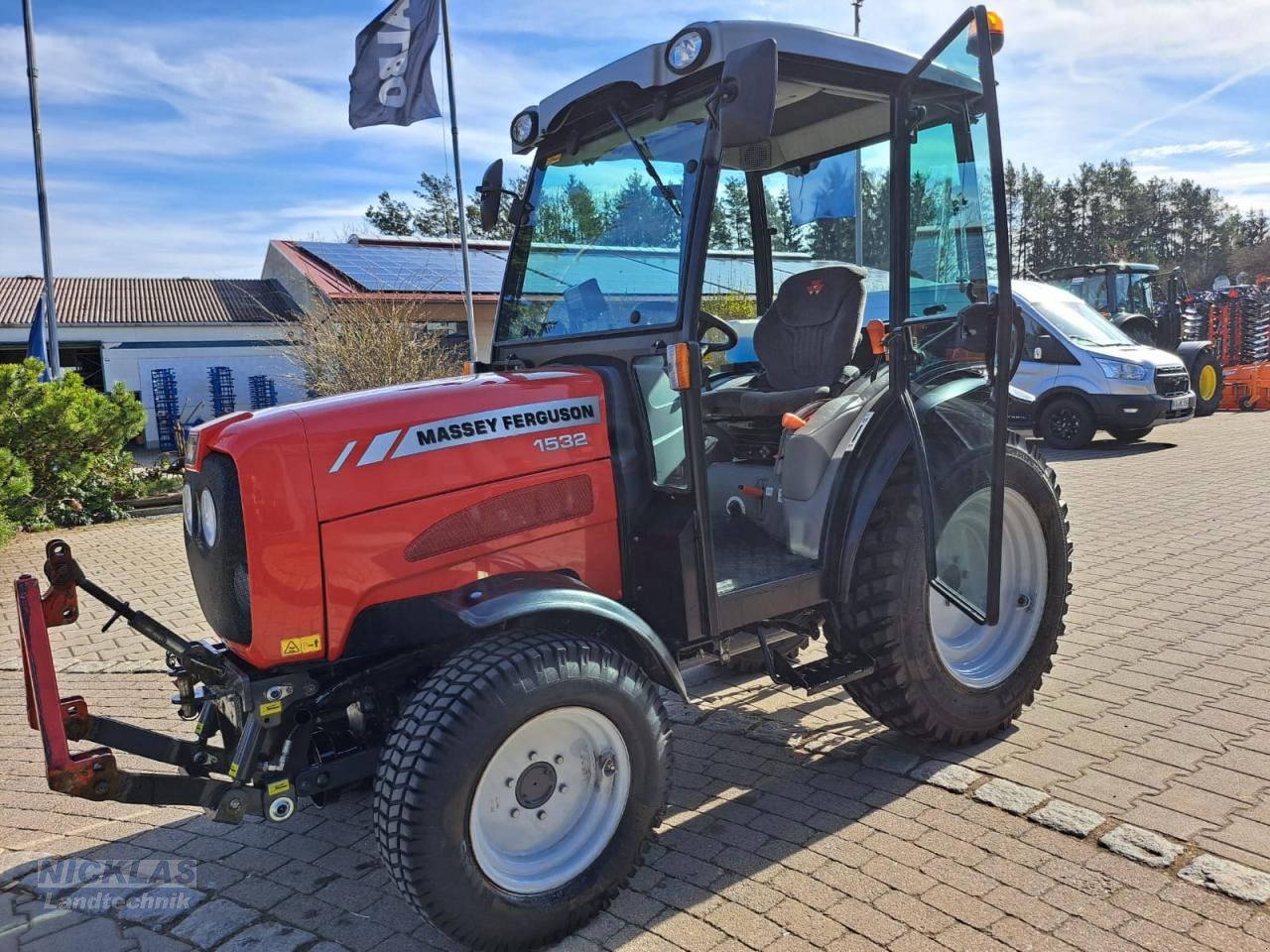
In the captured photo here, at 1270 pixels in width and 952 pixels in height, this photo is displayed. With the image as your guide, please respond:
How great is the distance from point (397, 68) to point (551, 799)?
12.5 metres

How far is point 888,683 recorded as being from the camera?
350 cm

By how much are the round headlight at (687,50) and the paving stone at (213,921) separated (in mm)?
2897

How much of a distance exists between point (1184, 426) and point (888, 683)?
14.5 metres

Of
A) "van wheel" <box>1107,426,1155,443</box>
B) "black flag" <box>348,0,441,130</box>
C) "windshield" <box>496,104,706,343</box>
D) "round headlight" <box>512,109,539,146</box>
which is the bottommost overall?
"van wheel" <box>1107,426,1155,443</box>

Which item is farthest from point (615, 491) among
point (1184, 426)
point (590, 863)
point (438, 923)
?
point (1184, 426)

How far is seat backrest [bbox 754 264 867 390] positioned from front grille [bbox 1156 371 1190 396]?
1004cm

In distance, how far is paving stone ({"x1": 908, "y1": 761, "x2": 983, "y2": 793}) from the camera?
346 centimetres

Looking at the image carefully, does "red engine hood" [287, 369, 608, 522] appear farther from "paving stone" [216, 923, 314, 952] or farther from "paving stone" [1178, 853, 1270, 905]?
"paving stone" [1178, 853, 1270, 905]

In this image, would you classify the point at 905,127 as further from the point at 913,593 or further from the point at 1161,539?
the point at 1161,539

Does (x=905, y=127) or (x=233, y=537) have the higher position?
(x=905, y=127)

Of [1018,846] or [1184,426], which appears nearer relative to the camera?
[1018,846]

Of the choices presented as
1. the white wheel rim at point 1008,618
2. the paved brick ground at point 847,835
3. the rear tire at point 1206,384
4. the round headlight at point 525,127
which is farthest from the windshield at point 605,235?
the rear tire at point 1206,384

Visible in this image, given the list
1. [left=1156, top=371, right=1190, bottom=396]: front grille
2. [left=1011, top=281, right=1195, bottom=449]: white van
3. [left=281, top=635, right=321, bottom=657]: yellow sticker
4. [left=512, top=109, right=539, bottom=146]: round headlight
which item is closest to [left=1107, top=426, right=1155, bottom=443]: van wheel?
[left=1011, top=281, right=1195, bottom=449]: white van

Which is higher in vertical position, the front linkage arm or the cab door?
the cab door
